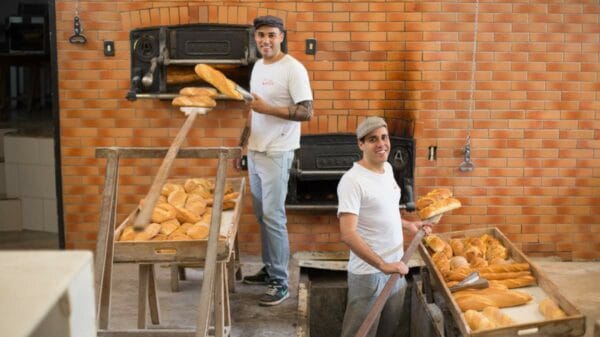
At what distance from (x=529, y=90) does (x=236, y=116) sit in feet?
7.47

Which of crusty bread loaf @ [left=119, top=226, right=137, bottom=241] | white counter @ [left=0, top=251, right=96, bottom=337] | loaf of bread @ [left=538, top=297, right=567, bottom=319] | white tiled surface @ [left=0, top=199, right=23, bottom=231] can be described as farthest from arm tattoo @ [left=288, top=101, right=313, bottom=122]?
white tiled surface @ [left=0, top=199, right=23, bottom=231]

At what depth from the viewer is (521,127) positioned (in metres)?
6.15

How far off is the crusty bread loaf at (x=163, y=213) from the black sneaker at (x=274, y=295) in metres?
1.24

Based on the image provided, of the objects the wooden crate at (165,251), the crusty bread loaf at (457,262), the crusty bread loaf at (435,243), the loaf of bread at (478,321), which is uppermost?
the wooden crate at (165,251)

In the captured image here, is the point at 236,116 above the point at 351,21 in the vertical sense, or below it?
below

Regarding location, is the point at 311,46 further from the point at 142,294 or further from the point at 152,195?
the point at 152,195

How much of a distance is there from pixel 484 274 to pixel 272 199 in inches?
53.8

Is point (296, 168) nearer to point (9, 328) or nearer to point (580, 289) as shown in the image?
point (580, 289)

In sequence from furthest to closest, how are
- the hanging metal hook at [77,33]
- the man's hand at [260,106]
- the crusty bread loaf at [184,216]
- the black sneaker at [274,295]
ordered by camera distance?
the hanging metal hook at [77,33] → the black sneaker at [274,295] → the man's hand at [260,106] → the crusty bread loaf at [184,216]

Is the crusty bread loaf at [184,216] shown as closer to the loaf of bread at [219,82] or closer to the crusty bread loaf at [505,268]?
the loaf of bread at [219,82]

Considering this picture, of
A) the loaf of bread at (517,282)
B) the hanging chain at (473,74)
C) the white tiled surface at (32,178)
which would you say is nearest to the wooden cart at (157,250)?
the loaf of bread at (517,282)

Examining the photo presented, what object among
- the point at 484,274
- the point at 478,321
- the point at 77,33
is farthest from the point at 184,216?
the point at 77,33

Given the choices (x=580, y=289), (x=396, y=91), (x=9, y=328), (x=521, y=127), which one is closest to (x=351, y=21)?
(x=396, y=91)

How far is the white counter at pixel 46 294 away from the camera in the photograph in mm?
1007
